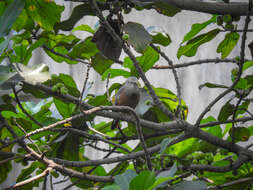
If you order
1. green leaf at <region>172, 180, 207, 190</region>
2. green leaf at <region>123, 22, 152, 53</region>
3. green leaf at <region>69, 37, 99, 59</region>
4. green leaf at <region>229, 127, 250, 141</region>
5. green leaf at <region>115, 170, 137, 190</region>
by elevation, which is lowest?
green leaf at <region>229, 127, 250, 141</region>

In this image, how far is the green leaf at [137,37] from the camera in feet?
2.84

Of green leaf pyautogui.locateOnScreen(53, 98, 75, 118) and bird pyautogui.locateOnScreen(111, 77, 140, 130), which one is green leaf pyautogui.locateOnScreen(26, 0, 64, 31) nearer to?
green leaf pyautogui.locateOnScreen(53, 98, 75, 118)

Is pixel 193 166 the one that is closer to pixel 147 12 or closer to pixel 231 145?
pixel 231 145

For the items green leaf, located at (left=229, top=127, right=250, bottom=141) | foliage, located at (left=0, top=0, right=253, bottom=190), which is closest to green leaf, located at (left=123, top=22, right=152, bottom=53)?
foliage, located at (left=0, top=0, right=253, bottom=190)

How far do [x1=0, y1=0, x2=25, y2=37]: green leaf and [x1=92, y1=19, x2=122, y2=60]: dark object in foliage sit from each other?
288mm

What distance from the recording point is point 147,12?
99.4 inches

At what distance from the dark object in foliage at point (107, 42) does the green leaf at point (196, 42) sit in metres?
0.25

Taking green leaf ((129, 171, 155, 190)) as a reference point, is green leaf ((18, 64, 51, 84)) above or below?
above

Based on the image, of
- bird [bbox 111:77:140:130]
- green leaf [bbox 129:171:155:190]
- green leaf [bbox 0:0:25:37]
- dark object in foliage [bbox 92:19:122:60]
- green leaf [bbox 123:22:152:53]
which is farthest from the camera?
bird [bbox 111:77:140:130]

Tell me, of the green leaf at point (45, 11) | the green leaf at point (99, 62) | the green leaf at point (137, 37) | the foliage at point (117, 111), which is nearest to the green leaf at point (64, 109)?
the foliage at point (117, 111)

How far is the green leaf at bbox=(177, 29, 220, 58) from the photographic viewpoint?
1083 millimetres

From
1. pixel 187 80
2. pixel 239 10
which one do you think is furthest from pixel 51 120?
pixel 187 80

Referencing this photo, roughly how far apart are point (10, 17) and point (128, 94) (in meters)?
0.78

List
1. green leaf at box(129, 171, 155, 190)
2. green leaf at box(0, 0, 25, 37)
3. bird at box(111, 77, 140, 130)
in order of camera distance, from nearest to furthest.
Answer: green leaf at box(129, 171, 155, 190) < green leaf at box(0, 0, 25, 37) < bird at box(111, 77, 140, 130)
